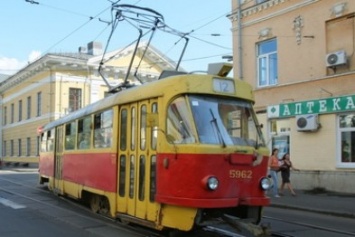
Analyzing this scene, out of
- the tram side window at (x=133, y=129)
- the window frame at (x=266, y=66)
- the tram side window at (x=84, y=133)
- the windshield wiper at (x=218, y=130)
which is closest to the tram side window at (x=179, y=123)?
the windshield wiper at (x=218, y=130)

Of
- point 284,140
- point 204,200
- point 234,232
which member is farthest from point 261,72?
point 204,200

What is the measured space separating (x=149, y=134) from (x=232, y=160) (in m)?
1.64

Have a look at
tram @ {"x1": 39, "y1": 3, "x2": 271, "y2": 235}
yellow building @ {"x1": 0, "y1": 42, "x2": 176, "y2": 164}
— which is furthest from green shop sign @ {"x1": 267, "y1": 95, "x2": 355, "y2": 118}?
yellow building @ {"x1": 0, "y1": 42, "x2": 176, "y2": 164}

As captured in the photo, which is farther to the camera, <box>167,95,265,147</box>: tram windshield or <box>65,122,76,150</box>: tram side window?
<box>65,122,76,150</box>: tram side window

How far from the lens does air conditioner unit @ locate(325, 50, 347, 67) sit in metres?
18.1

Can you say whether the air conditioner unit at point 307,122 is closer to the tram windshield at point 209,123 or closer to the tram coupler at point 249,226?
the tram windshield at point 209,123

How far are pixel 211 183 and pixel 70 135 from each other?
7487mm

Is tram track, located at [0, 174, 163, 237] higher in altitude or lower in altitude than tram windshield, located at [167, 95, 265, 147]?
lower

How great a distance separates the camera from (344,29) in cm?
1855

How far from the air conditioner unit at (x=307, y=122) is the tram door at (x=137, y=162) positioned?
1093cm

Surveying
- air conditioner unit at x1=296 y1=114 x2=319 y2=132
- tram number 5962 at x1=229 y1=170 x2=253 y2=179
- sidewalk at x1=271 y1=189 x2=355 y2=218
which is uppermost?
air conditioner unit at x1=296 y1=114 x2=319 y2=132

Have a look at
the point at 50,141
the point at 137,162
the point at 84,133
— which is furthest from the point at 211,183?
the point at 50,141

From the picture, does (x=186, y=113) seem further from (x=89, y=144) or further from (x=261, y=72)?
(x=261, y=72)

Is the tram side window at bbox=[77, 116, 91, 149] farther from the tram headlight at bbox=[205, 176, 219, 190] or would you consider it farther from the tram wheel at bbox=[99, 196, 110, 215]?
the tram headlight at bbox=[205, 176, 219, 190]
